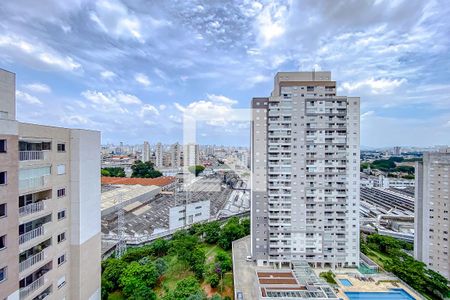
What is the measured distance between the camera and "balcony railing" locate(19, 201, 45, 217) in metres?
3.21

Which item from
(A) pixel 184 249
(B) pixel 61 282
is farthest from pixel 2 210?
(A) pixel 184 249

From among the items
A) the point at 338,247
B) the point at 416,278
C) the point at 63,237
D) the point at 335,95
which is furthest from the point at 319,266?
the point at 63,237

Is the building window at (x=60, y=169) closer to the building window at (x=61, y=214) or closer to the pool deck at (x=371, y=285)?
the building window at (x=61, y=214)

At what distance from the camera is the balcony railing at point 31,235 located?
3.17 metres

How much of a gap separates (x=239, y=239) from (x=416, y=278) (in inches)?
259

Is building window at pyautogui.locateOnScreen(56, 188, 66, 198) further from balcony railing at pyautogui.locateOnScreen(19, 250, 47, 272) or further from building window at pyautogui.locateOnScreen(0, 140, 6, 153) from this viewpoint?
building window at pyautogui.locateOnScreen(0, 140, 6, 153)

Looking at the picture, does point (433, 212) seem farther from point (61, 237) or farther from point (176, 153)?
point (176, 153)

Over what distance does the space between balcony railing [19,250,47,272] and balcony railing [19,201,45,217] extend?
616 millimetres

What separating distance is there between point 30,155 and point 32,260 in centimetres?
144

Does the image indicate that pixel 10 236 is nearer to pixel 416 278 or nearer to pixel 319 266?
pixel 319 266

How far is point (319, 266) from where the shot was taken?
29.8ft

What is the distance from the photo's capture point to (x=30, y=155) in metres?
3.31

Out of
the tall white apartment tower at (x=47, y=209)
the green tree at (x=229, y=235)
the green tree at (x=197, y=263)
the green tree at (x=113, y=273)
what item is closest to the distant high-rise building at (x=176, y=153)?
the green tree at (x=229, y=235)

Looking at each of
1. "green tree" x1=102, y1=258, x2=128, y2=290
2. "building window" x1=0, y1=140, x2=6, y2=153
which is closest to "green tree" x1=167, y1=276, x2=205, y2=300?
"green tree" x1=102, y1=258, x2=128, y2=290
